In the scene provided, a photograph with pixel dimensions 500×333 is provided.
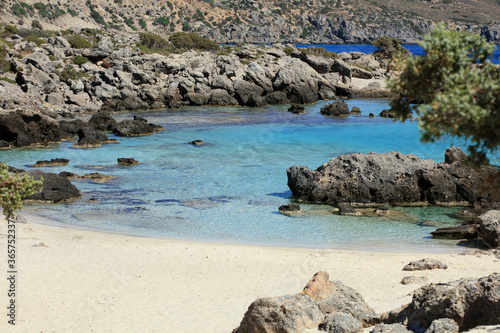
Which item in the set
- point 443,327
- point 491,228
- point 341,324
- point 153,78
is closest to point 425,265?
point 491,228

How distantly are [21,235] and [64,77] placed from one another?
4106cm

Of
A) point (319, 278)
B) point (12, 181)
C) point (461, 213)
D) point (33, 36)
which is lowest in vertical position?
point (461, 213)

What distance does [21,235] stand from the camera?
1557cm

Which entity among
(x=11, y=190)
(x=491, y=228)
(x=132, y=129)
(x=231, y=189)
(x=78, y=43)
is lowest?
(x=231, y=189)

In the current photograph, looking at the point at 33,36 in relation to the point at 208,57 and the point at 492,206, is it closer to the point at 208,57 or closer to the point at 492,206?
the point at 208,57

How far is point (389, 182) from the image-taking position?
21.0 metres

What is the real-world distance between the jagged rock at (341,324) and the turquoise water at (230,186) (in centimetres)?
740

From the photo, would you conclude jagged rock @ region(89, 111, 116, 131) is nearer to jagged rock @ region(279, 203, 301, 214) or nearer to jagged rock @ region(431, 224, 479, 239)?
jagged rock @ region(279, 203, 301, 214)

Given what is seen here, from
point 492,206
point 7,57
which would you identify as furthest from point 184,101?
point 492,206

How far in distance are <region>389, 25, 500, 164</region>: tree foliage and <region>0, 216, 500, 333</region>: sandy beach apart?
5152mm

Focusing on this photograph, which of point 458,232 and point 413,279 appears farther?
point 458,232

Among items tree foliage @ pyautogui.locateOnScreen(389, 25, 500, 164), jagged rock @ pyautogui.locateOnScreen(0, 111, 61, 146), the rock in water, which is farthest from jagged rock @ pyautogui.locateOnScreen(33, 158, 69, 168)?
tree foliage @ pyautogui.locateOnScreen(389, 25, 500, 164)

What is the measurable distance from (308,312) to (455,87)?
442 centimetres

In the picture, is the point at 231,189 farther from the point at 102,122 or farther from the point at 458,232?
the point at 102,122
